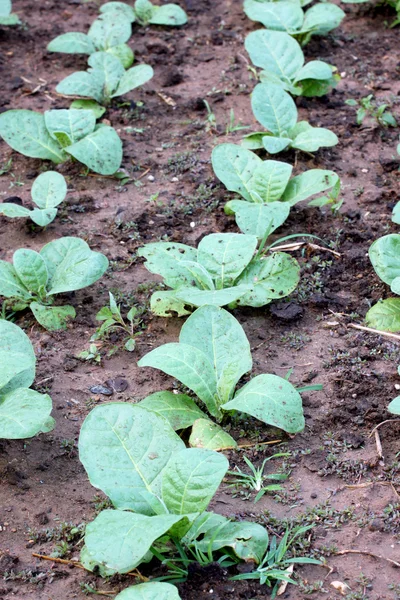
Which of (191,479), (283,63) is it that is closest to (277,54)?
(283,63)

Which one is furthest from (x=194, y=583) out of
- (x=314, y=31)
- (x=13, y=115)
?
(x=314, y=31)

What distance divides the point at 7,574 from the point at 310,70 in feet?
9.67

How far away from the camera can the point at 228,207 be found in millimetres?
3559

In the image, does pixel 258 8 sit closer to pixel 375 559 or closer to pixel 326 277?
pixel 326 277

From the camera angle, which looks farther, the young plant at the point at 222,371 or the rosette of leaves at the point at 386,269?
the rosette of leaves at the point at 386,269

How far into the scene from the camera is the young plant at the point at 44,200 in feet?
11.3

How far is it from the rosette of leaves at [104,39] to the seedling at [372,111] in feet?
4.40

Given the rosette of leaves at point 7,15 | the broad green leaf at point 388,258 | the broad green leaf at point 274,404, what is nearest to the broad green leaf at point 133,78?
the rosette of leaves at point 7,15

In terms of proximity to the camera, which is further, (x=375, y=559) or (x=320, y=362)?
(x=320, y=362)

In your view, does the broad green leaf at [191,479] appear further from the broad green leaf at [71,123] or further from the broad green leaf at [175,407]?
the broad green leaf at [71,123]

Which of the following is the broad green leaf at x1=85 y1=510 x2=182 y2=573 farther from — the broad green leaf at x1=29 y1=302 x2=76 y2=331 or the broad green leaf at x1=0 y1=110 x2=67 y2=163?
the broad green leaf at x1=0 y1=110 x2=67 y2=163

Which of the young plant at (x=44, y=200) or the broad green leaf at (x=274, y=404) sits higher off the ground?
the broad green leaf at (x=274, y=404)

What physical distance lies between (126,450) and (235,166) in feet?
5.76

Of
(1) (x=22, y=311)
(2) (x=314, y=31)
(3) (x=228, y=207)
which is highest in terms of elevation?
(2) (x=314, y=31)
